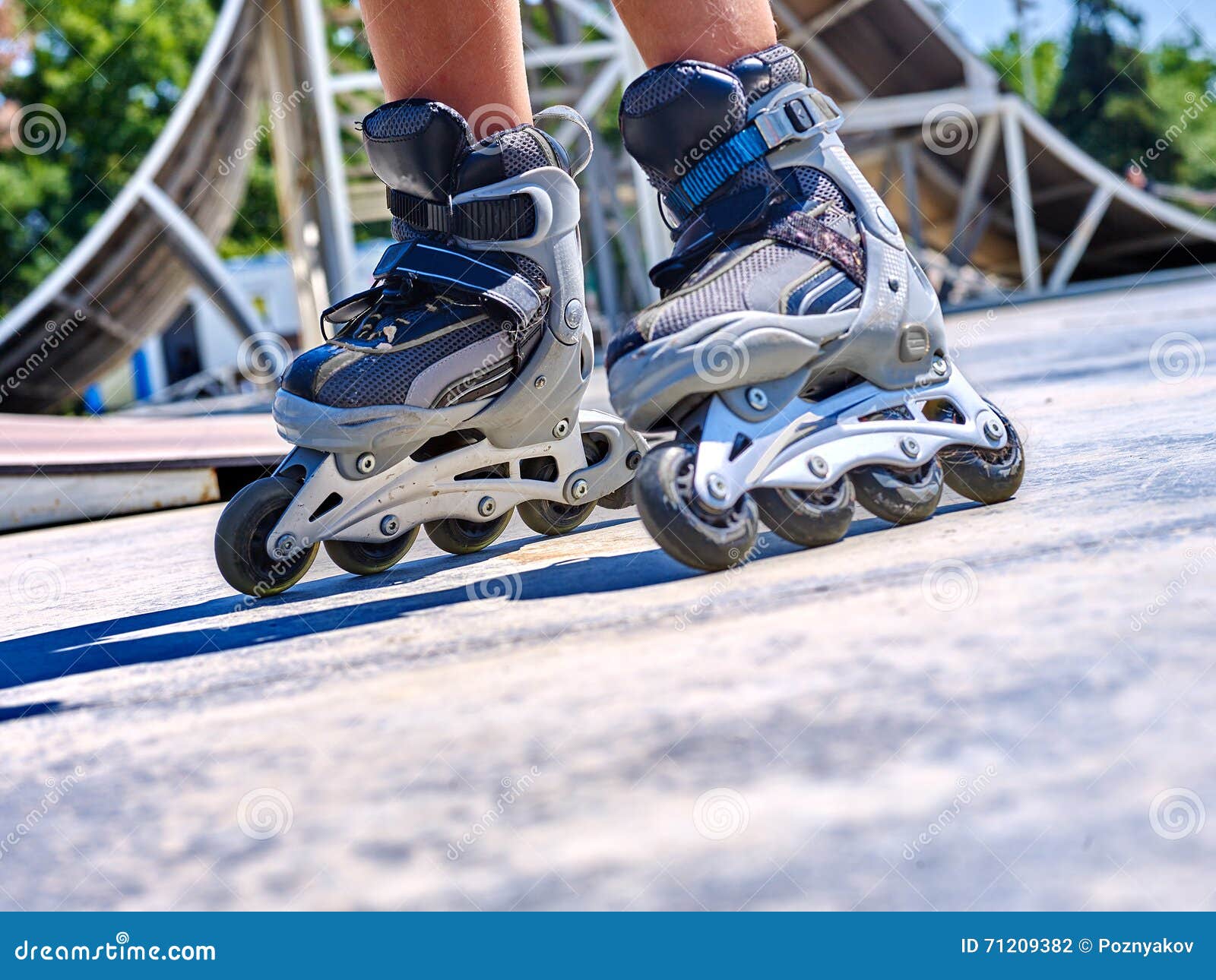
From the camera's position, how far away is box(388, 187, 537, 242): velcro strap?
5.92 ft

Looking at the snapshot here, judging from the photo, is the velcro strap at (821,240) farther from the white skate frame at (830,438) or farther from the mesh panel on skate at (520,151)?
the mesh panel on skate at (520,151)

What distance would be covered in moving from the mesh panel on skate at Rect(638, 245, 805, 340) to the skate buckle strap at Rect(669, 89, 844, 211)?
0.41ft

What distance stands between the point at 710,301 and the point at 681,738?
2.54 feet

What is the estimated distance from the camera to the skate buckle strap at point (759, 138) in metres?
1.58

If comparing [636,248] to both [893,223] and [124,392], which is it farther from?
[124,392]

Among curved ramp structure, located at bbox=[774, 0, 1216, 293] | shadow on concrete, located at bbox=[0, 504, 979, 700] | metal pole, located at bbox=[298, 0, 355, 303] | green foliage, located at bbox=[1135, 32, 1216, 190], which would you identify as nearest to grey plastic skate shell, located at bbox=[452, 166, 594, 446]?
shadow on concrete, located at bbox=[0, 504, 979, 700]

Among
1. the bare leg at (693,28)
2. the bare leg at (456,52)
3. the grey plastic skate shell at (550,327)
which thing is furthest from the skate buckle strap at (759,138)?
the bare leg at (456,52)

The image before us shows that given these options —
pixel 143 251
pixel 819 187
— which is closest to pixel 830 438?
pixel 819 187

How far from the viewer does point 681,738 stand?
0.80 metres

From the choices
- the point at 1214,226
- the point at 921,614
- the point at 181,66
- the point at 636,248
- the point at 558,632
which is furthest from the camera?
the point at 181,66

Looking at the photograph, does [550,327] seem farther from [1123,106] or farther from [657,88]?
[1123,106]

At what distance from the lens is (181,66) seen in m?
29.7
